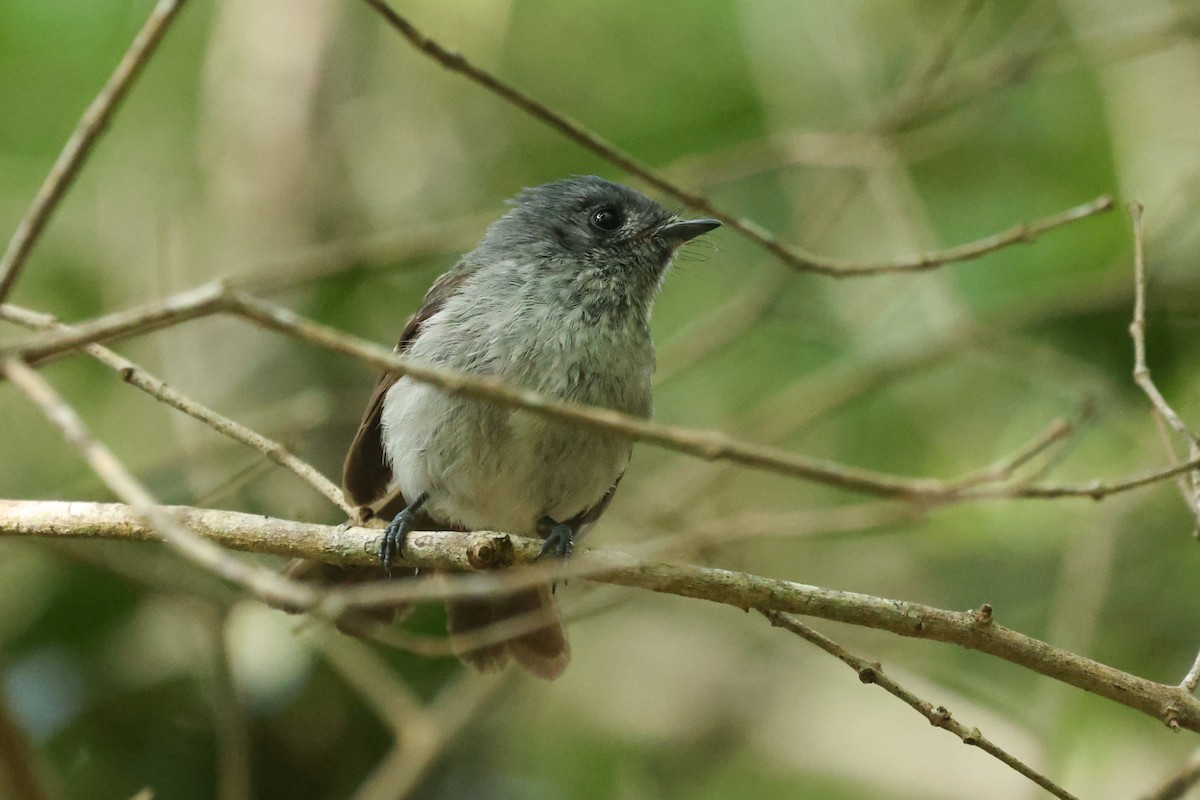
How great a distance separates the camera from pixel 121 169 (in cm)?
705

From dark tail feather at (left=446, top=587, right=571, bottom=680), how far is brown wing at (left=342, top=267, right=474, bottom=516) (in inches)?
19.1

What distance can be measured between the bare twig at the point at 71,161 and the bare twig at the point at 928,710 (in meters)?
1.55

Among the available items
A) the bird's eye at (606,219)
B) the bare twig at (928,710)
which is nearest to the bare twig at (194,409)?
the bare twig at (928,710)

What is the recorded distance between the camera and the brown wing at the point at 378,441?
4203mm

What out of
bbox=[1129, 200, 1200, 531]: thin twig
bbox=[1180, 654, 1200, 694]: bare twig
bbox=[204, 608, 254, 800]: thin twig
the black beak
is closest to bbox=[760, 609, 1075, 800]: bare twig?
bbox=[1180, 654, 1200, 694]: bare twig

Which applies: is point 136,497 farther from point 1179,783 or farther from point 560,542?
point 1179,783

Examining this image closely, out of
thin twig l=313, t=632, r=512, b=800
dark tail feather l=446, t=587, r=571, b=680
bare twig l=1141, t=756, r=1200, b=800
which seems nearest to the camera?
bare twig l=1141, t=756, r=1200, b=800

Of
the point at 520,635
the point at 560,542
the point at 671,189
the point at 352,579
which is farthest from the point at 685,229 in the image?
the point at 352,579

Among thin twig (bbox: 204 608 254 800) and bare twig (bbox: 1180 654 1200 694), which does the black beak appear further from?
bare twig (bbox: 1180 654 1200 694)

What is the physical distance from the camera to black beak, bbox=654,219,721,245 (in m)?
4.26

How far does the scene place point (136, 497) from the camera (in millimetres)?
1695

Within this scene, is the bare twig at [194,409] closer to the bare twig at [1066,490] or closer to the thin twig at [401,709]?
the bare twig at [1066,490]

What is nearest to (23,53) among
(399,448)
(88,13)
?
(88,13)

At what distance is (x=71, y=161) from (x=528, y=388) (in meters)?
1.89
